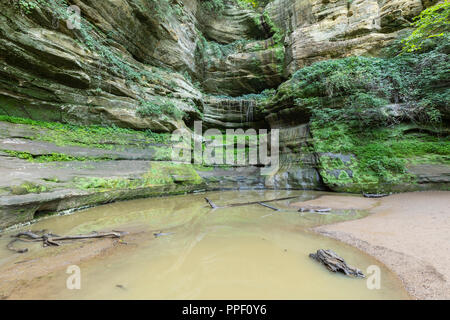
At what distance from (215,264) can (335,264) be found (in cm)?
136

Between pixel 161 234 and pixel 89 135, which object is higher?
pixel 89 135

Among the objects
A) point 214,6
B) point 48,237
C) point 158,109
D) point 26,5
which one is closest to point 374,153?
point 158,109

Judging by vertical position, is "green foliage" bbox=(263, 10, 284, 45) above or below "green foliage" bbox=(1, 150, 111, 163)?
above

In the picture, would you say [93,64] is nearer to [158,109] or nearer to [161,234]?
[158,109]

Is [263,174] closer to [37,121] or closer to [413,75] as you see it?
[413,75]

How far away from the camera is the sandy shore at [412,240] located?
175 cm

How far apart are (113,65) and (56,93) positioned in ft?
9.03

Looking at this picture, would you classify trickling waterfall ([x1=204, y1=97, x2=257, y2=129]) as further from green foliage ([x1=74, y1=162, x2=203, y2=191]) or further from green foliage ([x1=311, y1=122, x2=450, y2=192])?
green foliage ([x1=311, y1=122, x2=450, y2=192])

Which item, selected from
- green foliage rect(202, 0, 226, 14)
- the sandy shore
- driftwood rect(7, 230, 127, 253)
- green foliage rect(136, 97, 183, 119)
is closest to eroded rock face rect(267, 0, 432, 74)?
green foliage rect(202, 0, 226, 14)

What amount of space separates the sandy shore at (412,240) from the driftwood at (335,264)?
1.31 ft

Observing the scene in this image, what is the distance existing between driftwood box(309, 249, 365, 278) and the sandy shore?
40cm

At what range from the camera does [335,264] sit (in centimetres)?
201

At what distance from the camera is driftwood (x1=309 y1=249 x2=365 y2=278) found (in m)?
1.91
